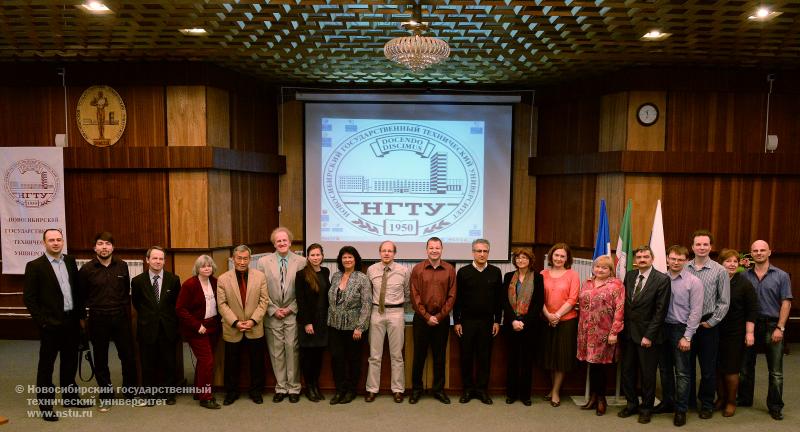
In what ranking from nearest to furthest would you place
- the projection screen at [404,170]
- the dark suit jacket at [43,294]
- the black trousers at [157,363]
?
1. the dark suit jacket at [43,294]
2. the black trousers at [157,363]
3. the projection screen at [404,170]

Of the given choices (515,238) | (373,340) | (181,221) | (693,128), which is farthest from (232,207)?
(693,128)

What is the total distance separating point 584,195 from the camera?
21.3ft

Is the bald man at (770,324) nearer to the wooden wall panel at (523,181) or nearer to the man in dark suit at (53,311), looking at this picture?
the wooden wall panel at (523,181)

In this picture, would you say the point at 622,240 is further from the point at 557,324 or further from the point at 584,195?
the point at 584,195

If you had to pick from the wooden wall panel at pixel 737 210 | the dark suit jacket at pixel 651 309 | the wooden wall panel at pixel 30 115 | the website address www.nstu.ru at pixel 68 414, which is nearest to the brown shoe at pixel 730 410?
the dark suit jacket at pixel 651 309

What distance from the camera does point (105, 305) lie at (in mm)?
3887

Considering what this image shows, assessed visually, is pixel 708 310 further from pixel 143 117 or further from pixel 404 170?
pixel 143 117

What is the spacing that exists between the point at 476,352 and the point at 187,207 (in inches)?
148

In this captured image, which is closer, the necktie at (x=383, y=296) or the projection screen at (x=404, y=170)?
the necktie at (x=383, y=296)

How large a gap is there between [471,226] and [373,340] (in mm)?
3331

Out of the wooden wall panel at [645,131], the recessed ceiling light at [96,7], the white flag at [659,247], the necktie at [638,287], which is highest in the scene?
the recessed ceiling light at [96,7]

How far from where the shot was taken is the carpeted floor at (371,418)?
12.0 ft

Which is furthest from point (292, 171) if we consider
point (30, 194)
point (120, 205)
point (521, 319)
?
point (521, 319)

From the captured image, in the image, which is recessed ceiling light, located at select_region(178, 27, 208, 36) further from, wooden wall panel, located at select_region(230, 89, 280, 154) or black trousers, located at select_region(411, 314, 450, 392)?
black trousers, located at select_region(411, 314, 450, 392)
